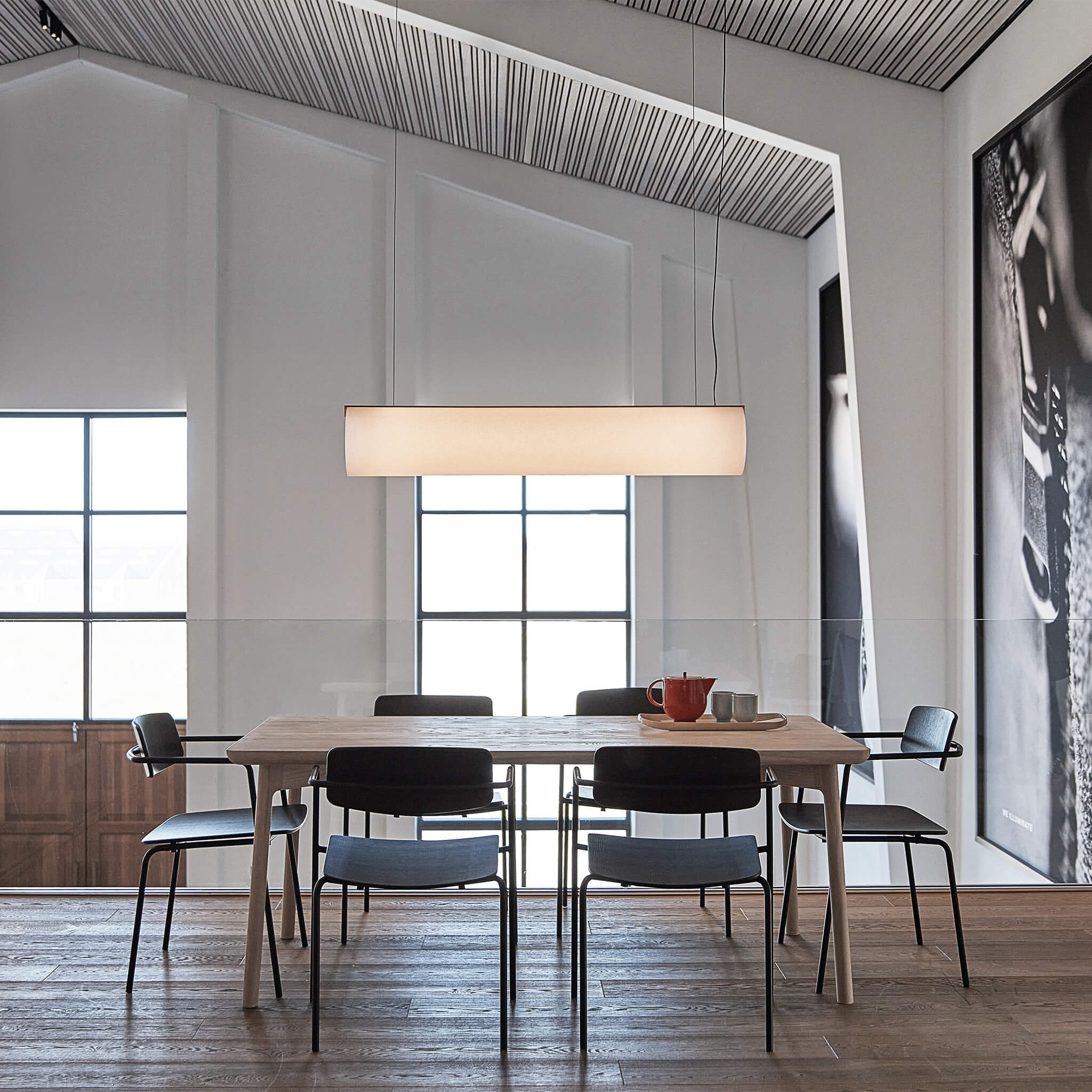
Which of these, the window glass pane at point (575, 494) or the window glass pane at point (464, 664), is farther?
the window glass pane at point (575, 494)

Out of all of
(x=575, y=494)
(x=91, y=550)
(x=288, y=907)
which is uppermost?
(x=575, y=494)

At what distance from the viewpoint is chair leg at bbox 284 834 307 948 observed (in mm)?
3131

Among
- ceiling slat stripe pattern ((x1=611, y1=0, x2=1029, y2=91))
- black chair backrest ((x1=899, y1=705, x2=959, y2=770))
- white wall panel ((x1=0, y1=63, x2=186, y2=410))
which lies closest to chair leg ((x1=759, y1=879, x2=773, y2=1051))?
black chair backrest ((x1=899, y1=705, x2=959, y2=770))

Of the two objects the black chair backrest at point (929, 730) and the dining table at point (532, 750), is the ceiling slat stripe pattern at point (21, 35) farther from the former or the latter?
the black chair backrest at point (929, 730)

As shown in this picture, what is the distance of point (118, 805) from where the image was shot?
3.90m

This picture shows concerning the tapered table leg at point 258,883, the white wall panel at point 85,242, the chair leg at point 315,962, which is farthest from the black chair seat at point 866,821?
the white wall panel at point 85,242

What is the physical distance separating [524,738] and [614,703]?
2.41 ft

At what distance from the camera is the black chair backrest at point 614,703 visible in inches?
141

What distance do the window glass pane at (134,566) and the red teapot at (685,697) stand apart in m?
4.80

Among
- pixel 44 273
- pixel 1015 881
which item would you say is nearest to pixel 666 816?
pixel 1015 881

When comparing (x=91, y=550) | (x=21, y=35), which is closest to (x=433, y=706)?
(x=91, y=550)

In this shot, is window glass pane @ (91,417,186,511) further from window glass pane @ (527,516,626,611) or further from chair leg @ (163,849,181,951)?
chair leg @ (163,849,181,951)

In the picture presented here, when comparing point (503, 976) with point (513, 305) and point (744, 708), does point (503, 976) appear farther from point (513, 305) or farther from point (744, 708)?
point (513, 305)

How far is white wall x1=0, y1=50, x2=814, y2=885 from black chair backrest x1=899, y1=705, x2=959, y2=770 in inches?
131
